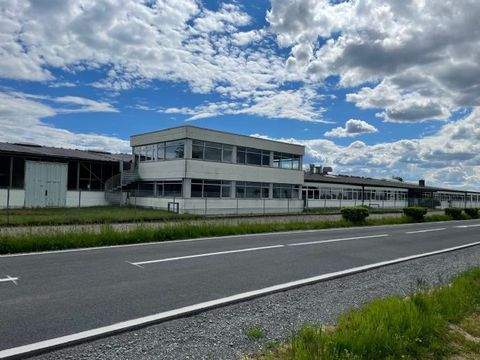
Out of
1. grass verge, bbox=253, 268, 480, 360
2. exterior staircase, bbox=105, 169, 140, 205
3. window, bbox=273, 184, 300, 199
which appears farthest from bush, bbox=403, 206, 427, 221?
grass verge, bbox=253, 268, 480, 360

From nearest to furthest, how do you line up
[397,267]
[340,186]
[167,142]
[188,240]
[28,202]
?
1. [397,267]
2. [188,240]
3. [28,202]
4. [167,142]
5. [340,186]

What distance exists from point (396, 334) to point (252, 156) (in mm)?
38064

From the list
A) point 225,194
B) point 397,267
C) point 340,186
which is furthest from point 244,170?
point 397,267

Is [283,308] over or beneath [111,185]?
beneath

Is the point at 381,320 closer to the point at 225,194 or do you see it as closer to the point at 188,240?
the point at 188,240

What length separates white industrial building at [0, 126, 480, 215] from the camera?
115 ft

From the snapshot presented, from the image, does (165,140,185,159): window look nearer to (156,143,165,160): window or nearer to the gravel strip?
(156,143,165,160): window

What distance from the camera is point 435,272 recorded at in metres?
11.0

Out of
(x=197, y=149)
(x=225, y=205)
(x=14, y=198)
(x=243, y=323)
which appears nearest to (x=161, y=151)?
(x=197, y=149)

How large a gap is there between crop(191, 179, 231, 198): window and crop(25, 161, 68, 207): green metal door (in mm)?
10393

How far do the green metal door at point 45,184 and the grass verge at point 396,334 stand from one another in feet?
108

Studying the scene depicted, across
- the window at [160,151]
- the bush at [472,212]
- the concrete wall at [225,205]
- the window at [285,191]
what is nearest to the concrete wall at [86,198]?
the concrete wall at [225,205]

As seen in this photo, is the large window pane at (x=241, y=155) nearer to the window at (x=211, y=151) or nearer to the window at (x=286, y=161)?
the window at (x=211, y=151)

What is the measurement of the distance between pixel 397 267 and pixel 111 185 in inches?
1319
